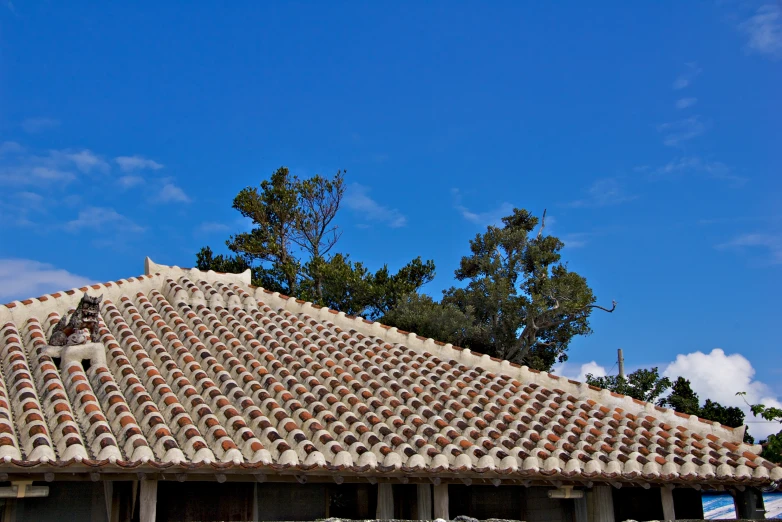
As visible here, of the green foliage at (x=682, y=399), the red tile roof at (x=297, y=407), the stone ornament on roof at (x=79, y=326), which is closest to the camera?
the red tile roof at (x=297, y=407)

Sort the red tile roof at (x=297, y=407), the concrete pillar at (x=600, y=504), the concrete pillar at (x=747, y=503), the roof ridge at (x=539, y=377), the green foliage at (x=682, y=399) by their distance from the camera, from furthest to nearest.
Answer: the green foliage at (x=682, y=399)
the roof ridge at (x=539, y=377)
the concrete pillar at (x=747, y=503)
the concrete pillar at (x=600, y=504)
the red tile roof at (x=297, y=407)

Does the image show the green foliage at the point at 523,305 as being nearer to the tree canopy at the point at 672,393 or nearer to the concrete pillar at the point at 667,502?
the tree canopy at the point at 672,393

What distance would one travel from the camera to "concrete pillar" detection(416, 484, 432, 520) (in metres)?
9.63

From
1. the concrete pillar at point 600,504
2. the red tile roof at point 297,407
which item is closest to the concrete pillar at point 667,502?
the red tile roof at point 297,407

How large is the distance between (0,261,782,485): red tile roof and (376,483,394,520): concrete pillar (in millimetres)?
587

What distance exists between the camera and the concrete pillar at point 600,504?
1036 centimetres

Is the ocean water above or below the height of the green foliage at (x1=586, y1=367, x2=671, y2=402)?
below

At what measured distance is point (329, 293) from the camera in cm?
2686

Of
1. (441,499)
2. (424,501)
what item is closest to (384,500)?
(424,501)

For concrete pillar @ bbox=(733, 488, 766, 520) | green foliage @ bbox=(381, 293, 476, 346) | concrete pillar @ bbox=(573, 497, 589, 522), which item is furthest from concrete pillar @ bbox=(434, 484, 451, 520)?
green foliage @ bbox=(381, 293, 476, 346)

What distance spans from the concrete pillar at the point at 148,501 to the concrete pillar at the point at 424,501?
3.20 metres

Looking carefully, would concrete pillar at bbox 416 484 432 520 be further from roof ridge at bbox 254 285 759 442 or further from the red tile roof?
roof ridge at bbox 254 285 759 442

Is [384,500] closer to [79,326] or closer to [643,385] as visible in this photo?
[79,326]

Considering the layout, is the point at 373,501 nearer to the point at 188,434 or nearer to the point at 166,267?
the point at 188,434
